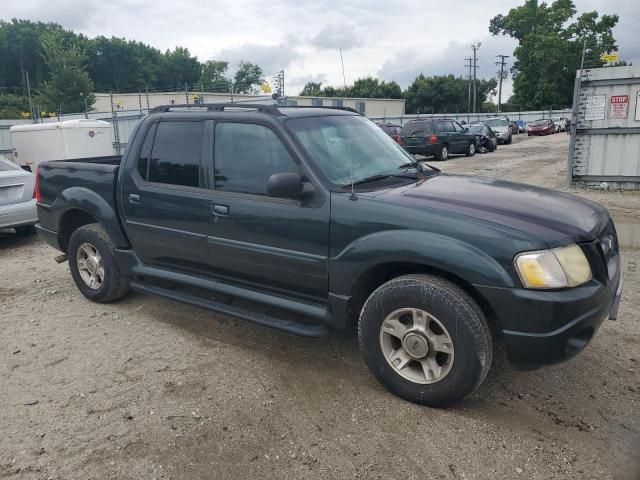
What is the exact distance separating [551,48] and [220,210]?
71564mm

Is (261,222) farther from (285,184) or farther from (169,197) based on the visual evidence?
(169,197)

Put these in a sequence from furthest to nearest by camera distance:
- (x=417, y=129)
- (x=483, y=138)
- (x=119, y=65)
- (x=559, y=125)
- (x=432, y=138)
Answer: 1. (x=119, y=65)
2. (x=559, y=125)
3. (x=483, y=138)
4. (x=417, y=129)
5. (x=432, y=138)

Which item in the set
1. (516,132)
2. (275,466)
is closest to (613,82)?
(275,466)

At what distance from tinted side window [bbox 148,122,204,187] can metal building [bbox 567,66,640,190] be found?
31.4 ft

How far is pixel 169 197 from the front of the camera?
4.34 m

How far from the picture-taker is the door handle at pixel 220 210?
397 cm

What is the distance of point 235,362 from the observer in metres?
3.97

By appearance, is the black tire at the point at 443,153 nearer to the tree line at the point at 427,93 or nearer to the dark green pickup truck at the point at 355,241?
the dark green pickup truck at the point at 355,241

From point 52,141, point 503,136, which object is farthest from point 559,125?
point 52,141

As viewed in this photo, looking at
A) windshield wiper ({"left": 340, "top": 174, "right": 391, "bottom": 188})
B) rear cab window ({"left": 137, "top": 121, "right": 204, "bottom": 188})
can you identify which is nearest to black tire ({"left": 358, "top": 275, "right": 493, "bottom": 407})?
windshield wiper ({"left": 340, "top": 174, "right": 391, "bottom": 188})

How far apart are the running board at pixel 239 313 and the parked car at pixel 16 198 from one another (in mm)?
4002

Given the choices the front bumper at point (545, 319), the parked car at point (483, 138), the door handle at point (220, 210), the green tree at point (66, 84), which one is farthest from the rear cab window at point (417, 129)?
the green tree at point (66, 84)

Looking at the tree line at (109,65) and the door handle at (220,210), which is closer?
the door handle at (220,210)

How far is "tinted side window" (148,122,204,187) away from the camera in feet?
14.0
